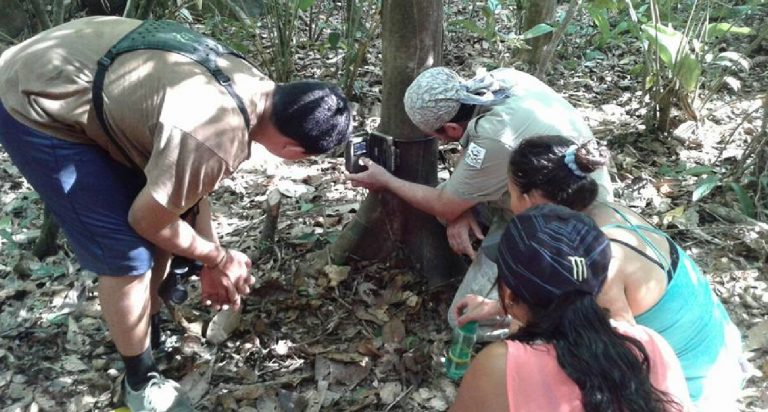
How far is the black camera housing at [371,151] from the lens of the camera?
3139mm

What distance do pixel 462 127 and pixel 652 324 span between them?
1.20 meters

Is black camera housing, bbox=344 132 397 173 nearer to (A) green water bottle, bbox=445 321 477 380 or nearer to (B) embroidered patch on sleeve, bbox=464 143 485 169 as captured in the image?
(B) embroidered patch on sleeve, bbox=464 143 485 169

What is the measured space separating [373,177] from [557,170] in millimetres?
961

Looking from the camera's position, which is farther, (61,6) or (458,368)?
(61,6)

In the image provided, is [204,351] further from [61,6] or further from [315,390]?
[61,6]

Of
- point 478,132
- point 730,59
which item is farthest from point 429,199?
point 730,59

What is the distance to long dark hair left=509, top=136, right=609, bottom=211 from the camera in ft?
7.73

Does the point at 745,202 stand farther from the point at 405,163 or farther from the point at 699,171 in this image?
the point at 405,163

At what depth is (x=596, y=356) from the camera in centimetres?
160

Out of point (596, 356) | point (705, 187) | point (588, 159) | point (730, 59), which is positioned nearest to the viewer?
point (596, 356)

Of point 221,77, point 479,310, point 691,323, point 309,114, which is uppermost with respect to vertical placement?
point 221,77

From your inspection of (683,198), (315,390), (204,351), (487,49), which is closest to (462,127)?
(315,390)

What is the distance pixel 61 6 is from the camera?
358 cm

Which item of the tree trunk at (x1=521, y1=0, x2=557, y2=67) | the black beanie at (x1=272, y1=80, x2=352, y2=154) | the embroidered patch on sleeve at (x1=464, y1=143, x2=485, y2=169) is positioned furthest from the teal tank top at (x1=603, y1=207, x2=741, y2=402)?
the tree trunk at (x1=521, y1=0, x2=557, y2=67)
